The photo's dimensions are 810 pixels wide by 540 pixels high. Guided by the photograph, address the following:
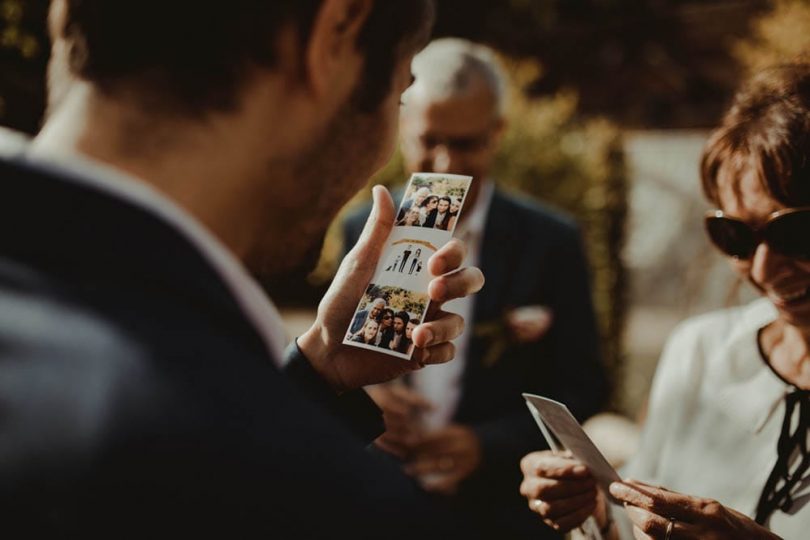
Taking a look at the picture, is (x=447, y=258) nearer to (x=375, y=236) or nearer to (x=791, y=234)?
(x=375, y=236)

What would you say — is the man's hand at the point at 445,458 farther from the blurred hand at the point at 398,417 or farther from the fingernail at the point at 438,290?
the fingernail at the point at 438,290

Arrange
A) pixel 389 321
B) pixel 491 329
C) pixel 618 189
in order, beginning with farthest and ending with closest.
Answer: pixel 618 189, pixel 491 329, pixel 389 321

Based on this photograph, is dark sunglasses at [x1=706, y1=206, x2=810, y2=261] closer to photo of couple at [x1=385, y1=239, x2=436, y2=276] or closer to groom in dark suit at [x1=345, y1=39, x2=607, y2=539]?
photo of couple at [x1=385, y1=239, x2=436, y2=276]

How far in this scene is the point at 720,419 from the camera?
6.22ft

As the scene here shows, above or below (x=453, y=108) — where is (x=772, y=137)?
below

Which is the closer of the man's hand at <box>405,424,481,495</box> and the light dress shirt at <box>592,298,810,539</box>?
the light dress shirt at <box>592,298,810,539</box>

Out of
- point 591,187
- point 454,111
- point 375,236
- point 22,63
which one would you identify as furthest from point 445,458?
point 591,187

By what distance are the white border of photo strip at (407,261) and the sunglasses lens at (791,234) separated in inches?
30.6

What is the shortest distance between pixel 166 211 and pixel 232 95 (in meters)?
0.24

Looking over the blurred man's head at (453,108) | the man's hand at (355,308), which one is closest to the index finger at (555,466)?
the man's hand at (355,308)

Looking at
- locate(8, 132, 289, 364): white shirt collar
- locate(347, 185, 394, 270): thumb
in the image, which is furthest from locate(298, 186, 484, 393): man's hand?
locate(8, 132, 289, 364): white shirt collar

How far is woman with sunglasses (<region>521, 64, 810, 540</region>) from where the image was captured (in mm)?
1648

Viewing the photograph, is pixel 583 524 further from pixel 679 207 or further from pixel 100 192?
pixel 679 207

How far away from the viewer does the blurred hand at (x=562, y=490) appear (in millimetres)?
1640
